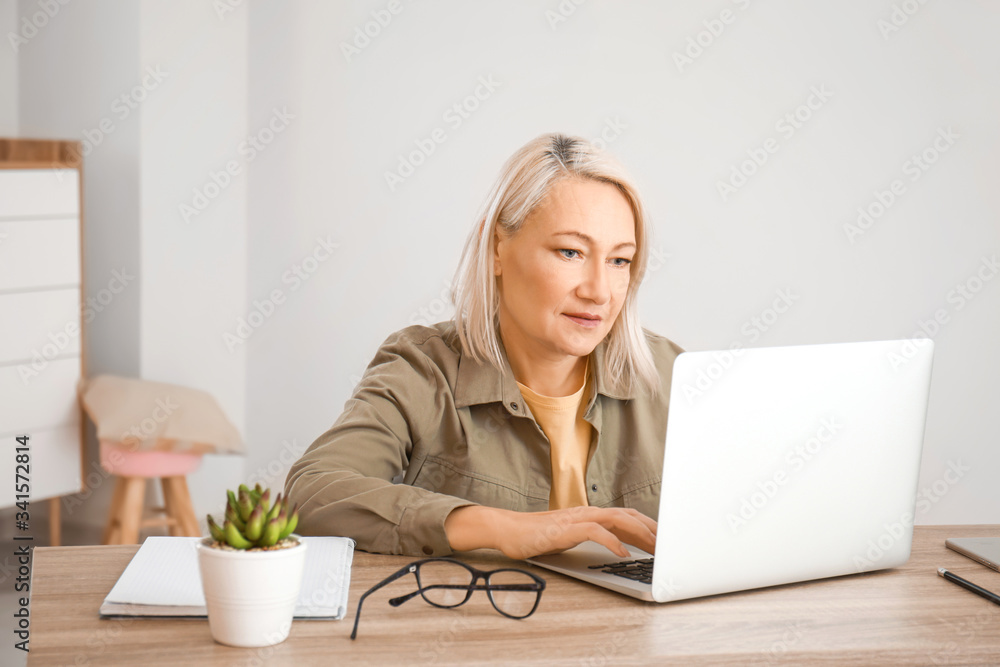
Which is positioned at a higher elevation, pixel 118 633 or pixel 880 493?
pixel 880 493

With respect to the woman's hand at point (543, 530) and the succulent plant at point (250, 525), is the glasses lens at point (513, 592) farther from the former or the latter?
the succulent plant at point (250, 525)

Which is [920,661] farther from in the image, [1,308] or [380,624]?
[1,308]

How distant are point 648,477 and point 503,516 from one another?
0.47 meters

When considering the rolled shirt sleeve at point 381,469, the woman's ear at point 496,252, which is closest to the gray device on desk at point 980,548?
the rolled shirt sleeve at point 381,469

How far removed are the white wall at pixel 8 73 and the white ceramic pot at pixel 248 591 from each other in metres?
2.98

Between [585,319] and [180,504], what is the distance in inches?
79.8

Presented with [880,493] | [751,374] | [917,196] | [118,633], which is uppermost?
[917,196]

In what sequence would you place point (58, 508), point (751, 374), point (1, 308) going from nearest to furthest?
point (751, 374), point (1, 308), point (58, 508)

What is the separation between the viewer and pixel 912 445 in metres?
1.13

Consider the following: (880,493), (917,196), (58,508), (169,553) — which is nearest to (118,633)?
(169,553)

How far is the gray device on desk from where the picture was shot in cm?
122

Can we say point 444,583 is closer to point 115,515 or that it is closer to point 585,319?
point 585,319

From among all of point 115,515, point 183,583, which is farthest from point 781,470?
point 115,515

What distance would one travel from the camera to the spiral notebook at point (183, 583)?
0.93m
